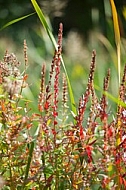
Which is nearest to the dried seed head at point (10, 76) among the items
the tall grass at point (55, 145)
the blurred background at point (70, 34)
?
the tall grass at point (55, 145)

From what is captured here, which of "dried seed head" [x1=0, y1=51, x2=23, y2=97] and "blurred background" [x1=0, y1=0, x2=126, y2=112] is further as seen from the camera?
"blurred background" [x1=0, y1=0, x2=126, y2=112]

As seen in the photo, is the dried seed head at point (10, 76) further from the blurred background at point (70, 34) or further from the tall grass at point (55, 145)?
the blurred background at point (70, 34)

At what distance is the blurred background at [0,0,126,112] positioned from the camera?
355 centimetres

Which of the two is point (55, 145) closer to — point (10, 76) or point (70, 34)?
point (10, 76)

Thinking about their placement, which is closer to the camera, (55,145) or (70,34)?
(55,145)

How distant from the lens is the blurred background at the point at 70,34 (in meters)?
3.55

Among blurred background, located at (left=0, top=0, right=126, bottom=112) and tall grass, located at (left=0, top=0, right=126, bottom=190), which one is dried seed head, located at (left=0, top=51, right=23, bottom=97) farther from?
blurred background, located at (left=0, top=0, right=126, bottom=112)

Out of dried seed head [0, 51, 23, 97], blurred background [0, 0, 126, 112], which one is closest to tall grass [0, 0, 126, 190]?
dried seed head [0, 51, 23, 97]

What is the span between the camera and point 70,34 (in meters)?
4.16

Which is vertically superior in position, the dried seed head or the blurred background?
the blurred background

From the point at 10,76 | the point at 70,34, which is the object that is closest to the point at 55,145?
the point at 10,76

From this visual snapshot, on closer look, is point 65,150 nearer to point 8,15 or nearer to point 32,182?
point 32,182

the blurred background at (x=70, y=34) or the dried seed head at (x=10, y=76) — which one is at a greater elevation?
the blurred background at (x=70, y=34)

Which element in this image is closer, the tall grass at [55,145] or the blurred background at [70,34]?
the tall grass at [55,145]
